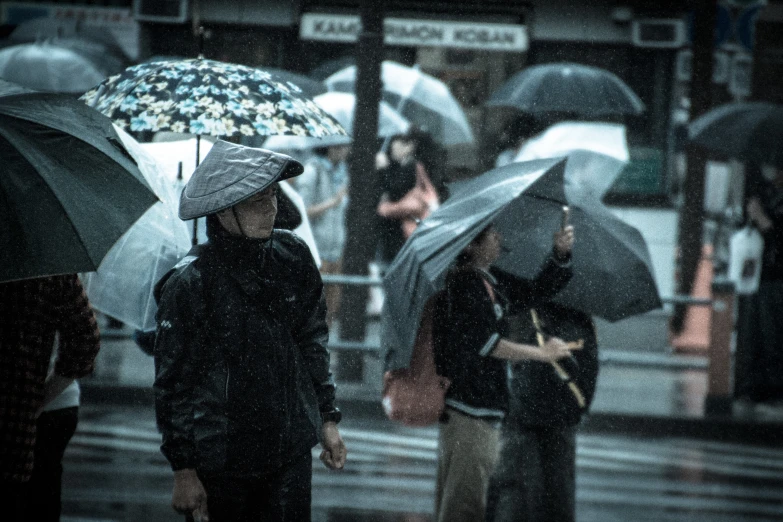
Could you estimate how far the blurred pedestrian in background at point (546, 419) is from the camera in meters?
5.35

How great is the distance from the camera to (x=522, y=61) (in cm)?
1700

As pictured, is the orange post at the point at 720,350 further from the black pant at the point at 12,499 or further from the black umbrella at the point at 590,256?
the black pant at the point at 12,499

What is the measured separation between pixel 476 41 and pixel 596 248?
8878 mm

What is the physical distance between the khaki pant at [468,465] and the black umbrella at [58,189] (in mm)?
1838

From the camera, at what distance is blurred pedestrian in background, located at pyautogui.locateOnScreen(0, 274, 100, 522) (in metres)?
3.82

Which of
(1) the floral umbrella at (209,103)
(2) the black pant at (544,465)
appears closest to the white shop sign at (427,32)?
(1) the floral umbrella at (209,103)

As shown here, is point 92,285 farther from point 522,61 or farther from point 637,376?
point 522,61

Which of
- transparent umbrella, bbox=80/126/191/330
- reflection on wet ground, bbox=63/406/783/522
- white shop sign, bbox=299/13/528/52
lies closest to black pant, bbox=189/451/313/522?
transparent umbrella, bbox=80/126/191/330

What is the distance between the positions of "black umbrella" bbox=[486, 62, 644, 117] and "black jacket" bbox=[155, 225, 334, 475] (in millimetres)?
7881

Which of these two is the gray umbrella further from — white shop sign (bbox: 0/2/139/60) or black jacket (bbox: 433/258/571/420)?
white shop sign (bbox: 0/2/139/60)

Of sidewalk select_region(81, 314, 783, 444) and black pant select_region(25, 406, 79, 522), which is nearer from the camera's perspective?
black pant select_region(25, 406, 79, 522)

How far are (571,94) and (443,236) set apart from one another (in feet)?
23.1

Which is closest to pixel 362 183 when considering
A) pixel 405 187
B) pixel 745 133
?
pixel 405 187

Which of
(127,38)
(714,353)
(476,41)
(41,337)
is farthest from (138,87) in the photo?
(127,38)
